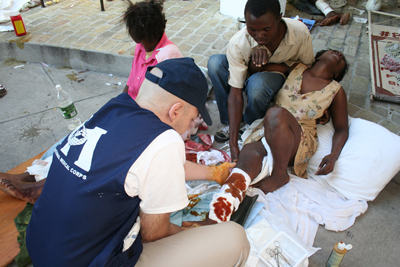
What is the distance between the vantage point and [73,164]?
0.93m

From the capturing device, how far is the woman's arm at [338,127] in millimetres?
1875

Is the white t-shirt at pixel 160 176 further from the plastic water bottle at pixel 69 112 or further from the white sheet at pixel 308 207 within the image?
the plastic water bottle at pixel 69 112

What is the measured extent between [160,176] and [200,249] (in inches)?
17.4

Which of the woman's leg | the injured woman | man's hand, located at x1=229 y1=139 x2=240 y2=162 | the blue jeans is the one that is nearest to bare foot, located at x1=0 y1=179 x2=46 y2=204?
the injured woman

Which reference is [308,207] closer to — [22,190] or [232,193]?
[232,193]

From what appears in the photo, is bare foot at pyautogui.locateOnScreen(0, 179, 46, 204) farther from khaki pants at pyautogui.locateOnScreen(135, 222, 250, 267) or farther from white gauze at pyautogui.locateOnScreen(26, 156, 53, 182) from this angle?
khaki pants at pyautogui.locateOnScreen(135, 222, 250, 267)

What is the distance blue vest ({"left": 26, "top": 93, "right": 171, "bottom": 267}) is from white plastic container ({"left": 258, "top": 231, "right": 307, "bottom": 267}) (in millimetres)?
770

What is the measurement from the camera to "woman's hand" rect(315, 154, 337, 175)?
6.00 ft

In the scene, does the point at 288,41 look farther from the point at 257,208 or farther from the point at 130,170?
the point at 130,170

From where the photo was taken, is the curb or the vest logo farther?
the curb

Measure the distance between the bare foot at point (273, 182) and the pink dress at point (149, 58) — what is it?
115cm

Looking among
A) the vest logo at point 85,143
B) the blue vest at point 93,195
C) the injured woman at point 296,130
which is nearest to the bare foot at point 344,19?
the injured woman at point 296,130

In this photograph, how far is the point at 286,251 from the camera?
56.2 inches

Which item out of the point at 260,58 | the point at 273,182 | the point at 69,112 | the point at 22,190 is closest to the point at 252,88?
the point at 260,58
